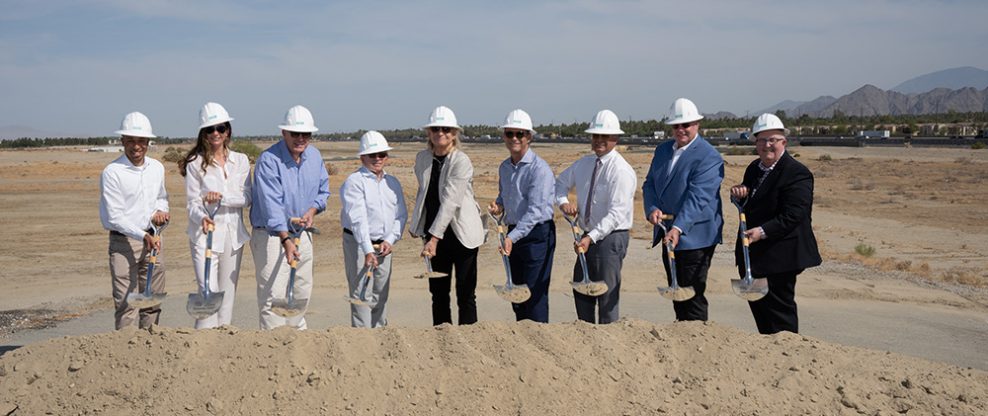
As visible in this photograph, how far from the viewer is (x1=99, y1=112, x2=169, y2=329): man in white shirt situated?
19.3 feet

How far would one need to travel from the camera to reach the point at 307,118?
233 inches

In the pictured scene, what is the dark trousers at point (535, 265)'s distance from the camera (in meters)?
6.24

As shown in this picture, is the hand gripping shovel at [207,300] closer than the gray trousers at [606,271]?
Yes

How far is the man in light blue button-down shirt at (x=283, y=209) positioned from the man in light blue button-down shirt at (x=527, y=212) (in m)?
1.48

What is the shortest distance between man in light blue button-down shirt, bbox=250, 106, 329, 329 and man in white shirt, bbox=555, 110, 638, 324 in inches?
79.6

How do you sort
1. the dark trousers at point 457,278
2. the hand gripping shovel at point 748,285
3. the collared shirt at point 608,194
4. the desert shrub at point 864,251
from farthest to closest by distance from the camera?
the desert shrub at point 864,251 < the dark trousers at point 457,278 < the collared shirt at point 608,194 < the hand gripping shovel at point 748,285

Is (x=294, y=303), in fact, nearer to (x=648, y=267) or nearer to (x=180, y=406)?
(x=180, y=406)

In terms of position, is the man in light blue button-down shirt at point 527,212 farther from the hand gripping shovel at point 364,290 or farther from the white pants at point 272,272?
the white pants at point 272,272

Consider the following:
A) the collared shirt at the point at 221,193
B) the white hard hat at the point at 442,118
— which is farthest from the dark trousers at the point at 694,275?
the collared shirt at the point at 221,193

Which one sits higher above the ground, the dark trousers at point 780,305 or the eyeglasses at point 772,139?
the eyeglasses at point 772,139

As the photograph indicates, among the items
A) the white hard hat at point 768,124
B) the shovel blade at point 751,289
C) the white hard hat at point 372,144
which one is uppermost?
the white hard hat at point 768,124

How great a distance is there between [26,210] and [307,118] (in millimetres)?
18637

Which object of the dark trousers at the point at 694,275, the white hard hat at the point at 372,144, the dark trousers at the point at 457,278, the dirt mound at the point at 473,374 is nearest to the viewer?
the dirt mound at the point at 473,374

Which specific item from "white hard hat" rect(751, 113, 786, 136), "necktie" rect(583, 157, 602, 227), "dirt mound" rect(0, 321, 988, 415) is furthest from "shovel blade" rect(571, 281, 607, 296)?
"white hard hat" rect(751, 113, 786, 136)
